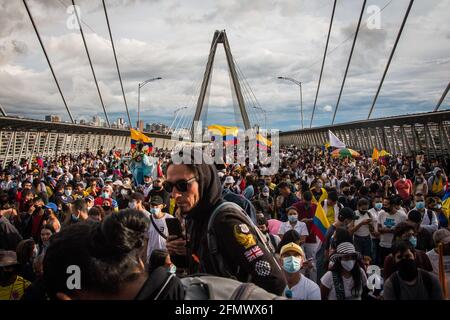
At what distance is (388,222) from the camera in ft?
22.6

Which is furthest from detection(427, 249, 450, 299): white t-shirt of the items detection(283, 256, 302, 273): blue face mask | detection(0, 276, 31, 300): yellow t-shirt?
detection(0, 276, 31, 300): yellow t-shirt

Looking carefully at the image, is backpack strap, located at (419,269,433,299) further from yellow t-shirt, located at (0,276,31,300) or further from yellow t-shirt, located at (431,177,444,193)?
yellow t-shirt, located at (431,177,444,193)

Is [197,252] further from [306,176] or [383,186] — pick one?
[306,176]

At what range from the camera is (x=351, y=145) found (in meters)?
33.4

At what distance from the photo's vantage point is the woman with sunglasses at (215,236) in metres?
1.99

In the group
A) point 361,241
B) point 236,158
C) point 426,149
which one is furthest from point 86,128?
point 361,241

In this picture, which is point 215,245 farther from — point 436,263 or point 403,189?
point 403,189

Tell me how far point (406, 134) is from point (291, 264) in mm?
20353

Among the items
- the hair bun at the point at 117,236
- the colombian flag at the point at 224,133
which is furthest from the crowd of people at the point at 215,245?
the colombian flag at the point at 224,133

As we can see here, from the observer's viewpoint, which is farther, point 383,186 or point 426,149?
point 426,149

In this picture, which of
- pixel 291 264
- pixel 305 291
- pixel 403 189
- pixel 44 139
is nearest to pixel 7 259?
pixel 291 264

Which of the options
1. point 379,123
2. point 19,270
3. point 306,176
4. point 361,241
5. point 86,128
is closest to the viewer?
point 19,270

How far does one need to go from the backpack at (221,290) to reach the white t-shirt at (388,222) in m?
→ 6.08
